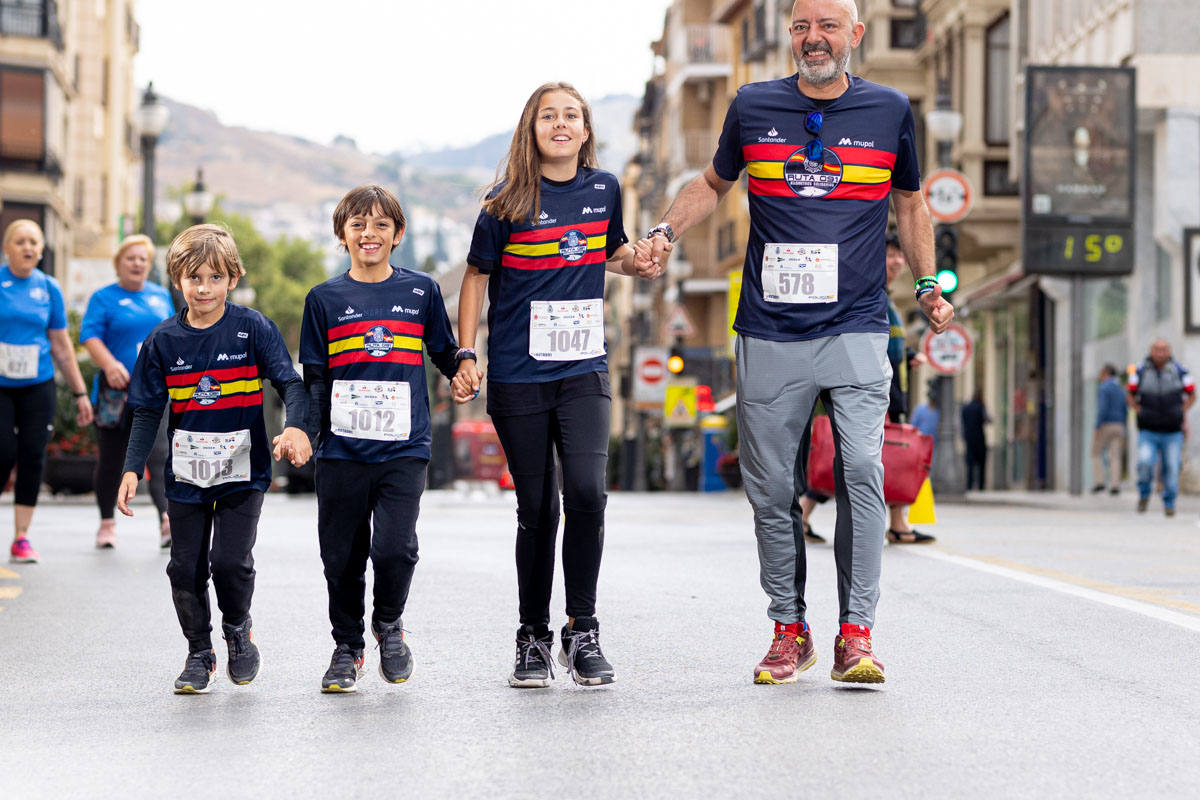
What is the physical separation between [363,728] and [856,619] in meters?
1.62

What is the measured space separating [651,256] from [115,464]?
22.5ft

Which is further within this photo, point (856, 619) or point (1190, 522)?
point (1190, 522)

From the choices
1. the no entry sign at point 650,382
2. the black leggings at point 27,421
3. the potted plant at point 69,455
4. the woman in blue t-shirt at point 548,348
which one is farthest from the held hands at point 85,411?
the no entry sign at point 650,382

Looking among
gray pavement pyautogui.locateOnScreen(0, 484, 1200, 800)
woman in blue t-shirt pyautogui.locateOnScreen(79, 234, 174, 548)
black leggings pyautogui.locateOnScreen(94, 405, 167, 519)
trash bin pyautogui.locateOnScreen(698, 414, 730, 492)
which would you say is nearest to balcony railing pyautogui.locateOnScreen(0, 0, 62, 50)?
trash bin pyautogui.locateOnScreen(698, 414, 730, 492)

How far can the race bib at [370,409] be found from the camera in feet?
Result: 21.3

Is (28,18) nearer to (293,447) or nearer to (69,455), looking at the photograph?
(69,455)

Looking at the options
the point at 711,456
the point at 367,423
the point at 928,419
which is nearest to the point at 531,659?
the point at 367,423

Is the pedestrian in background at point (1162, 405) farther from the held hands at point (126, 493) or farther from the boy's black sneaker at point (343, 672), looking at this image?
the held hands at point (126, 493)

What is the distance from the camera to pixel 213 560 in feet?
21.7

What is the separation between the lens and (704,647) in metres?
7.71

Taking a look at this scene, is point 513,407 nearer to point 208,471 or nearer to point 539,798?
point 208,471

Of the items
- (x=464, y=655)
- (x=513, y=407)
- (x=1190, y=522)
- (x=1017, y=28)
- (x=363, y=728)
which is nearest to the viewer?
(x=363, y=728)

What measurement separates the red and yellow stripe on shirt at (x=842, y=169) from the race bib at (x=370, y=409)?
131 centimetres

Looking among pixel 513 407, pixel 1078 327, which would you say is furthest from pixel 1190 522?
pixel 513 407
